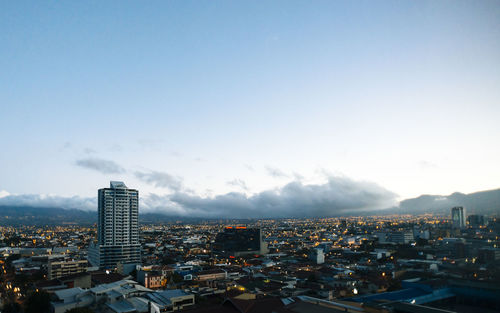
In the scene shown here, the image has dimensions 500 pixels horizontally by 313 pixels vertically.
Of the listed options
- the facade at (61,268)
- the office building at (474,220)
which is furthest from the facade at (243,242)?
the office building at (474,220)

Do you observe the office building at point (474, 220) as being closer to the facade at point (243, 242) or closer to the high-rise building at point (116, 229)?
the facade at point (243, 242)

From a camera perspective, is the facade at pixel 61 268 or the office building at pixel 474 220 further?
the office building at pixel 474 220

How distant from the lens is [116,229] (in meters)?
51.0

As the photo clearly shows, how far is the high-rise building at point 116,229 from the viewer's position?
1915 inches

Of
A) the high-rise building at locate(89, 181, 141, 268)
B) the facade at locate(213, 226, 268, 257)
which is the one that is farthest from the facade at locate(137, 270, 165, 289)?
the facade at locate(213, 226, 268, 257)

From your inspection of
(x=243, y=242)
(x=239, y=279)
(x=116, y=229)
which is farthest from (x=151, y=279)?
(x=243, y=242)

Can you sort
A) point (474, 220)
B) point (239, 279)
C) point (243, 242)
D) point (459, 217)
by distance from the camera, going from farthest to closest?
1. point (459, 217)
2. point (474, 220)
3. point (243, 242)
4. point (239, 279)

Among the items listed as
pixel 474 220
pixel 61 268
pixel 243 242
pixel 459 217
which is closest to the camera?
pixel 61 268

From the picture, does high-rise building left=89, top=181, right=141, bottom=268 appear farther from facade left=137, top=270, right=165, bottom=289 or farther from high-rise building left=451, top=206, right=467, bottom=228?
high-rise building left=451, top=206, right=467, bottom=228

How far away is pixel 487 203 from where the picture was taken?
127ft

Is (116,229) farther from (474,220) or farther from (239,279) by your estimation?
(474,220)

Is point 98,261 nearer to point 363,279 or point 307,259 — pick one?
point 307,259

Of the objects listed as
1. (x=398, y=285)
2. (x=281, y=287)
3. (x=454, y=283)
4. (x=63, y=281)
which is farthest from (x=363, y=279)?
(x=63, y=281)

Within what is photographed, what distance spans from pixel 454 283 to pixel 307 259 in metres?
34.1
